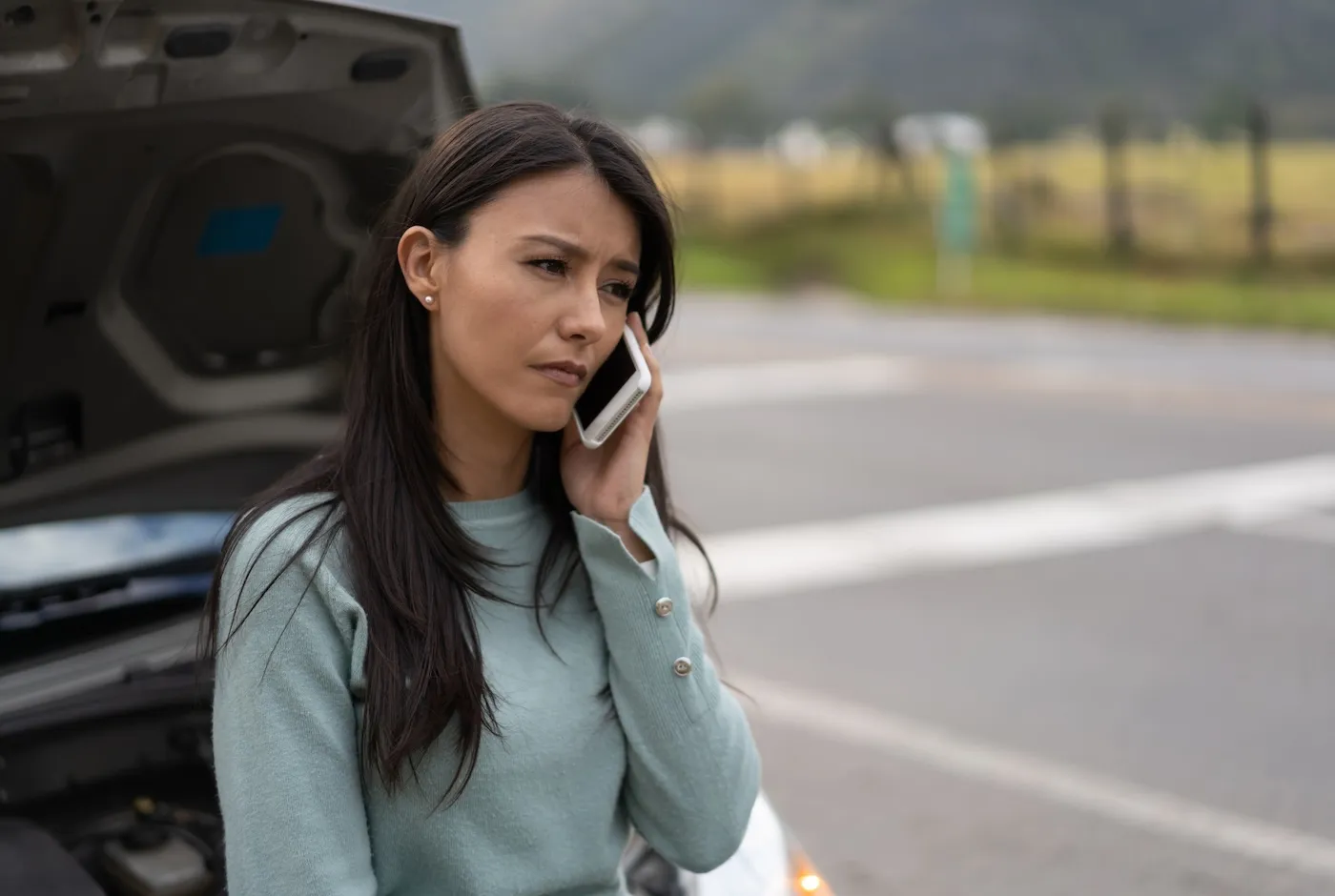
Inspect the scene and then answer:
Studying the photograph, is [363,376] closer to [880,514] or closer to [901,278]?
[880,514]

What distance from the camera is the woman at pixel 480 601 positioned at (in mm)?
1779

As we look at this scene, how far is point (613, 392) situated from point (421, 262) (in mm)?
321

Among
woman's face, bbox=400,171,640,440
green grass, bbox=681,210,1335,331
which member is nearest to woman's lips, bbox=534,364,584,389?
woman's face, bbox=400,171,640,440

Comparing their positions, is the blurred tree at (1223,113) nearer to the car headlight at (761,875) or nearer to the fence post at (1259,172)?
the fence post at (1259,172)

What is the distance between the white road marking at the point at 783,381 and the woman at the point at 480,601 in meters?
10.1

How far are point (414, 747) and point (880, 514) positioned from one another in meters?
6.79

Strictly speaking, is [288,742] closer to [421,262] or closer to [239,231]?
[421,262]

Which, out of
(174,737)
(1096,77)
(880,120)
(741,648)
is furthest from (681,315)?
→ (174,737)

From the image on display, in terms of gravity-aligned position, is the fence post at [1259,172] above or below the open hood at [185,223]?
below

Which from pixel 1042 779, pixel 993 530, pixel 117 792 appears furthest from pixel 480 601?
pixel 993 530

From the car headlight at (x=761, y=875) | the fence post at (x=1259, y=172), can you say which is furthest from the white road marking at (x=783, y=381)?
the car headlight at (x=761, y=875)

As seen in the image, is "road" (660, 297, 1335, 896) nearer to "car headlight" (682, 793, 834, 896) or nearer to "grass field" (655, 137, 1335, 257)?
"car headlight" (682, 793, 834, 896)

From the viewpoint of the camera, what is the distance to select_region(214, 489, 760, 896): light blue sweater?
5.77 ft

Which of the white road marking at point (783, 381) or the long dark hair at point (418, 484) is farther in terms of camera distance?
the white road marking at point (783, 381)
